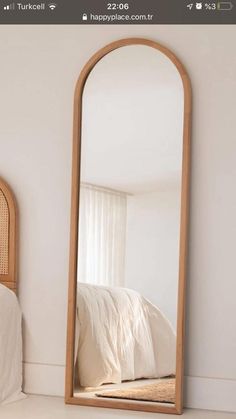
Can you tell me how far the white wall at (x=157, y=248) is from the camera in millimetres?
4109

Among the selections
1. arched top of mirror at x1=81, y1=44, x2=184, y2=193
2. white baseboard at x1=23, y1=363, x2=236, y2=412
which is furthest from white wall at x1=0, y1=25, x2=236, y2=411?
arched top of mirror at x1=81, y1=44, x2=184, y2=193

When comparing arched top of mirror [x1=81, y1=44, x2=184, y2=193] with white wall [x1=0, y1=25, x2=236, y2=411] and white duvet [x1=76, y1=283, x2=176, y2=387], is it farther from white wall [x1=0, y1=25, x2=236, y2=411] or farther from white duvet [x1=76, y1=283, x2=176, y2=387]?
white duvet [x1=76, y1=283, x2=176, y2=387]

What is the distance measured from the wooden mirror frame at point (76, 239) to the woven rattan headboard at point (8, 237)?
12.8 inches

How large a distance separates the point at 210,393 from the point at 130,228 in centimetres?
91

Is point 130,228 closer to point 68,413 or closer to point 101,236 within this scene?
point 101,236

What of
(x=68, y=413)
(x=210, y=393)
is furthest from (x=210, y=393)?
(x=68, y=413)

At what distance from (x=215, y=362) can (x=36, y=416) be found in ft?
3.00

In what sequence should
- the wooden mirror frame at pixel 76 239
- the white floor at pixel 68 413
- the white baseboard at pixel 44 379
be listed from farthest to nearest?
the white baseboard at pixel 44 379 → the wooden mirror frame at pixel 76 239 → the white floor at pixel 68 413

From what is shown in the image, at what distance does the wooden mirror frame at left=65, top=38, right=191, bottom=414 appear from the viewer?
4.07m

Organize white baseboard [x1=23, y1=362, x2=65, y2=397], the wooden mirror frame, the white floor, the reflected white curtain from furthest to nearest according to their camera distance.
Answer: white baseboard [x1=23, y1=362, x2=65, y2=397]
the reflected white curtain
the wooden mirror frame
the white floor

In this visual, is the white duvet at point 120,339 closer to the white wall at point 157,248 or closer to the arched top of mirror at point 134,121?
the white wall at point 157,248
